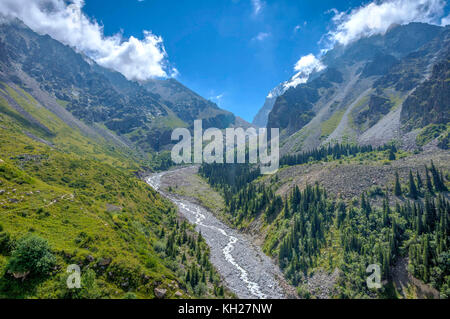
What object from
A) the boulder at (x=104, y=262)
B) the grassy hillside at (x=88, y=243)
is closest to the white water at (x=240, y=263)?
the grassy hillside at (x=88, y=243)

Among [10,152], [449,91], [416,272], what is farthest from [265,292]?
→ [449,91]

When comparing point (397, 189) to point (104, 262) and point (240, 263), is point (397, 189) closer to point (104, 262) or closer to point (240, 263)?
point (240, 263)

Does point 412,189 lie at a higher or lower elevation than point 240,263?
higher

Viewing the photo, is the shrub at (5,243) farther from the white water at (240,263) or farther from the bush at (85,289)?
the white water at (240,263)

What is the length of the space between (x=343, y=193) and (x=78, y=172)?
293ft

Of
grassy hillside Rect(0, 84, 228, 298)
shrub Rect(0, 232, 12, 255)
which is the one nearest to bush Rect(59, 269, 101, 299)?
grassy hillside Rect(0, 84, 228, 298)

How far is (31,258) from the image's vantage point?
26.6 meters

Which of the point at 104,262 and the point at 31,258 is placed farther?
the point at 104,262

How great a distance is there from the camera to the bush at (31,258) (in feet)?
84.8

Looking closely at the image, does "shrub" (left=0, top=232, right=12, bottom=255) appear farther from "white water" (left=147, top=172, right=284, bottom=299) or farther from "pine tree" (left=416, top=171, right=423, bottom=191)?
"pine tree" (left=416, top=171, right=423, bottom=191)

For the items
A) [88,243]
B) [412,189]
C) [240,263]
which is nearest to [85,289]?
[88,243]
